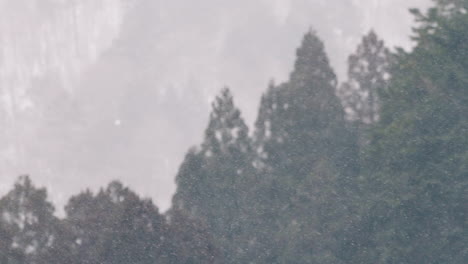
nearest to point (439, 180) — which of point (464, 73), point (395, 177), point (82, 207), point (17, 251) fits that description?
point (395, 177)

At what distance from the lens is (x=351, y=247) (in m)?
45.7

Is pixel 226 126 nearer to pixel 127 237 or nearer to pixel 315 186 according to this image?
pixel 315 186

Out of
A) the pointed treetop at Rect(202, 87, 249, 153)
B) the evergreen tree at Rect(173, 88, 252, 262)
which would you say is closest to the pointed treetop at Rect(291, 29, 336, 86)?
the pointed treetop at Rect(202, 87, 249, 153)

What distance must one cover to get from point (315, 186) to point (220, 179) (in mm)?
5721

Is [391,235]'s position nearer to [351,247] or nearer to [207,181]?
[351,247]

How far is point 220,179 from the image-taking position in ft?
164

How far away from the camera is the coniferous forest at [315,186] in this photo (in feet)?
113

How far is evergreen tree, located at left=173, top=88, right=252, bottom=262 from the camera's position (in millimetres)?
48625

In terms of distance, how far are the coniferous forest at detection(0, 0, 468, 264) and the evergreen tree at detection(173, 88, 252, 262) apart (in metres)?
0.06

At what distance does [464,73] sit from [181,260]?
46.6 feet

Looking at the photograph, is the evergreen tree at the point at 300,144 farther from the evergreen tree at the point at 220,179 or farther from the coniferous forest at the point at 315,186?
the evergreen tree at the point at 220,179

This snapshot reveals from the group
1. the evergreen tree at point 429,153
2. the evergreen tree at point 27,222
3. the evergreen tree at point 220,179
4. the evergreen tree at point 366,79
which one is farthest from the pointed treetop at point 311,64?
the evergreen tree at point 27,222

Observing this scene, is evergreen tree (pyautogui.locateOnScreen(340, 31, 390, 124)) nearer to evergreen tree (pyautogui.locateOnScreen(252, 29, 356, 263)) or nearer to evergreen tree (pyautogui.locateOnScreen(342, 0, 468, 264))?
evergreen tree (pyautogui.locateOnScreen(252, 29, 356, 263))

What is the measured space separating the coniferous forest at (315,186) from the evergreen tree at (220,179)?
0.20ft
